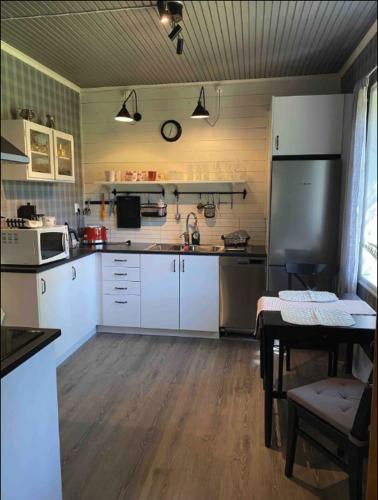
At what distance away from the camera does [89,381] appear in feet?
9.75

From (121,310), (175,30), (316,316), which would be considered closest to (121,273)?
(121,310)

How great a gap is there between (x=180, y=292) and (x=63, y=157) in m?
1.74

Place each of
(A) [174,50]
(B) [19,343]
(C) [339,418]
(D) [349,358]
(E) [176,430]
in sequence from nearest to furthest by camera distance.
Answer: (B) [19,343], (C) [339,418], (E) [176,430], (D) [349,358], (A) [174,50]

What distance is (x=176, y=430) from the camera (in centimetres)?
236

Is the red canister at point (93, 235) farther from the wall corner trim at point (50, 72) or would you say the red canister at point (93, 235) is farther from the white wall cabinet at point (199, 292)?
the wall corner trim at point (50, 72)

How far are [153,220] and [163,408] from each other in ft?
7.64

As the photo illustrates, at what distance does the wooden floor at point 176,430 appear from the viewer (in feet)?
6.25

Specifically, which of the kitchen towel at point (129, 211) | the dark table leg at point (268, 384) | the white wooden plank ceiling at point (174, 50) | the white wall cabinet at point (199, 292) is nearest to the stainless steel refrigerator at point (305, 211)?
the white wall cabinet at point (199, 292)

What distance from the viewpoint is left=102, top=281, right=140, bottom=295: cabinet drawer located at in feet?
12.9

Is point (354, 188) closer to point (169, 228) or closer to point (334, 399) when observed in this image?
point (334, 399)

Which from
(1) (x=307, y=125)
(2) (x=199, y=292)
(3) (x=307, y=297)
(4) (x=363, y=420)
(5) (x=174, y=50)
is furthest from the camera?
(2) (x=199, y=292)

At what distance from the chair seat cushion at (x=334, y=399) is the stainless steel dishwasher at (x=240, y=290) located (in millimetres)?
1743

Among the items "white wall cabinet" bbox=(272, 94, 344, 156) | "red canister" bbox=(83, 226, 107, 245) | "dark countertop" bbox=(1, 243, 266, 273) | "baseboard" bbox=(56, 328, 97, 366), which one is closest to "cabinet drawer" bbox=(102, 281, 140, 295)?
"dark countertop" bbox=(1, 243, 266, 273)

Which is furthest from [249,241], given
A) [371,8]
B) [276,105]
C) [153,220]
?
[371,8]
